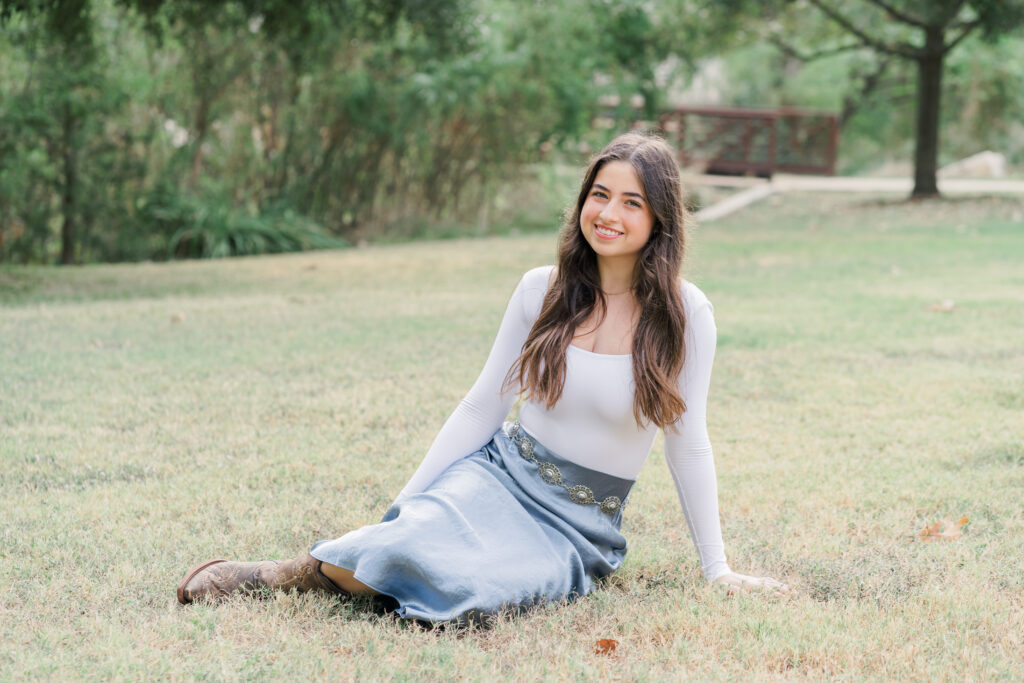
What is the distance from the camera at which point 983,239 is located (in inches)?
442

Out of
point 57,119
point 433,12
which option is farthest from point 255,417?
point 57,119

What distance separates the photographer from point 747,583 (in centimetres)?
290

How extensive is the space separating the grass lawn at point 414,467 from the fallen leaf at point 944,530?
0.15 feet

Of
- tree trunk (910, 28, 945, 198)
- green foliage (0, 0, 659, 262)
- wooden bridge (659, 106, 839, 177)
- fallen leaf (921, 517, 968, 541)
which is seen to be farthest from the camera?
wooden bridge (659, 106, 839, 177)

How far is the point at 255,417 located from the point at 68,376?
1.23 metres

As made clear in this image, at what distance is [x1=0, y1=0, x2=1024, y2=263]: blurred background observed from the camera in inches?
404

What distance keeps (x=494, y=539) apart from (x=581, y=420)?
1.32ft

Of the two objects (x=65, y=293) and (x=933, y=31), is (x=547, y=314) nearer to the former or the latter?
(x=65, y=293)

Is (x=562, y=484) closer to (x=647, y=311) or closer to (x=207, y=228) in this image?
(x=647, y=311)

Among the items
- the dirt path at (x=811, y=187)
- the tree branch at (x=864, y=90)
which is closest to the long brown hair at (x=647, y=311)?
the dirt path at (x=811, y=187)

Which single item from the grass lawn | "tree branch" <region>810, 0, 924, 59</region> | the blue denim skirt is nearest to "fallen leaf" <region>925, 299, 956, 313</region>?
the grass lawn

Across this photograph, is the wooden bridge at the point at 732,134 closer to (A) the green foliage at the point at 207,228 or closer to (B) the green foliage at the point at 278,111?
(B) the green foliage at the point at 278,111

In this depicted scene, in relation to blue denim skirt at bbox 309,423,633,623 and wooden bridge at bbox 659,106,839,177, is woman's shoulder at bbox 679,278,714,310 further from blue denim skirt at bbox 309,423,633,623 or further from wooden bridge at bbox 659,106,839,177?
wooden bridge at bbox 659,106,839,177

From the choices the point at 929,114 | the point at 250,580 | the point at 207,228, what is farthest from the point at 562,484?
the point at 929,114
